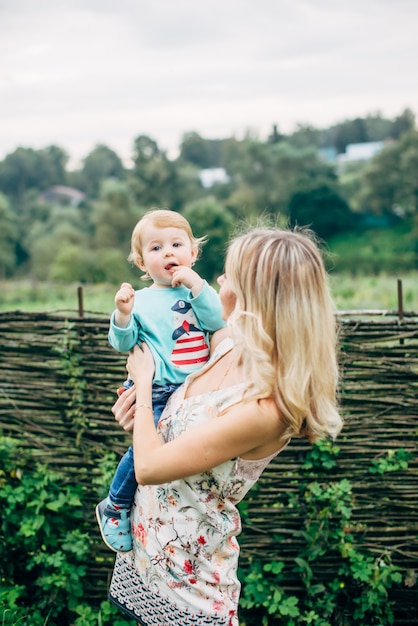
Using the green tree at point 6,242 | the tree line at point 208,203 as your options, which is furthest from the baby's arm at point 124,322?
the green tree at point 6,242

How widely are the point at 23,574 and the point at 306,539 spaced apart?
5.25 ft

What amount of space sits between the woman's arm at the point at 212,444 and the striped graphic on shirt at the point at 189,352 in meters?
0.38

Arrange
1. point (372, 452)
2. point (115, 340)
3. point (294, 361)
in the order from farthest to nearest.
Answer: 1. point (372, 452)
2. point (115, 340)
3. point (294, 361)

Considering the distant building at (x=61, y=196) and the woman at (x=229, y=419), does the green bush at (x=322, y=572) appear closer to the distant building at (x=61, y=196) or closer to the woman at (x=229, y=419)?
the woman at (x=229, y=419)

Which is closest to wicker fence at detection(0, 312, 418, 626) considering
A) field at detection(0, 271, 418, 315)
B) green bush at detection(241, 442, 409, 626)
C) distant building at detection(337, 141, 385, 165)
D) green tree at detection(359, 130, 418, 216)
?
green bush at detection(241, 442, 409, 626)

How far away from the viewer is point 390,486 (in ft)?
11.5

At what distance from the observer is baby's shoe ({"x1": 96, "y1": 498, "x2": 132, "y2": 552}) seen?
2162 mm

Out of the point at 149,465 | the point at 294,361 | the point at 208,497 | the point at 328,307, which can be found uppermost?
the point at 328,307

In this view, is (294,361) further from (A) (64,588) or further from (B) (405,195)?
(B) (405,195)

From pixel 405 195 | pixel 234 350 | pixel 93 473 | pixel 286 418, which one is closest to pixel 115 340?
pixel 234 350

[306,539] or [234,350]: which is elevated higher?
[234,350]

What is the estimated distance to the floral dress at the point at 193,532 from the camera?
1916mm

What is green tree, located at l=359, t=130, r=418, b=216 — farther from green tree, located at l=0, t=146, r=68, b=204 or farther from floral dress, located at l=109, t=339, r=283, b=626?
floral dress, located at l=109, t=339, r=283, b=626

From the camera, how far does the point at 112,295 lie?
26641 millimetres
